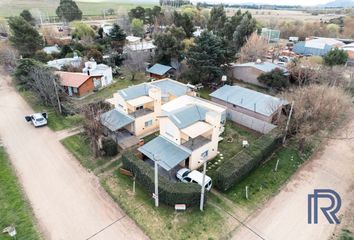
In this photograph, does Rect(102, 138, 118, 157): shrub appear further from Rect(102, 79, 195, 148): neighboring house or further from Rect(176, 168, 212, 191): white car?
Rect(176, 168, 212, 191): white car

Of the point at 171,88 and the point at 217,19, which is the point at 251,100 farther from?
the point at 217,19

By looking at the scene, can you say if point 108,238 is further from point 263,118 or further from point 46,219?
point 263,118

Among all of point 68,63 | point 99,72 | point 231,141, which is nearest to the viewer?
point 231,141

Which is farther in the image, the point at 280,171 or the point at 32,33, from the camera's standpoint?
the point at 32,33

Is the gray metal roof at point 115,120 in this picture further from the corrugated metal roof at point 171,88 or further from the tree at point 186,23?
the tree at point 186,23

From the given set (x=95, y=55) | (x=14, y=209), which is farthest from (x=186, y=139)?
(x=95, y=55)

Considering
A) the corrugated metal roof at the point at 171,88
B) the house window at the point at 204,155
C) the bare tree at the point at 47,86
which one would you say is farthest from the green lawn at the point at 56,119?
the house window at the point at 204,155

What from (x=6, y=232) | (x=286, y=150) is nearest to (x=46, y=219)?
(x=6, y=232)
